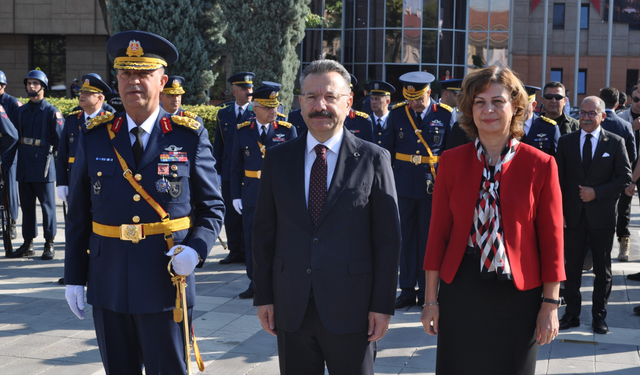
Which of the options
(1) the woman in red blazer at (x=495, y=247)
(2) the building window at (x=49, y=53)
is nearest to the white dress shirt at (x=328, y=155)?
(1) the woman in red blazer at (x=495, y=247)

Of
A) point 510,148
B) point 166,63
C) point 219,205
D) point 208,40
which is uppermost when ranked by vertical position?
point 208,40

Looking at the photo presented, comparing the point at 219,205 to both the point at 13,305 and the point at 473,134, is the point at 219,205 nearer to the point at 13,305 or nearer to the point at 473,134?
the point at 473,134

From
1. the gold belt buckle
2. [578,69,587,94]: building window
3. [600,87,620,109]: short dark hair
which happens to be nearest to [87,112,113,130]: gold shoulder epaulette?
the gold belt buckle

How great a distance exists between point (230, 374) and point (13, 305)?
2941 millimetres

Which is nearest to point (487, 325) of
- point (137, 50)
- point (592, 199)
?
point (137, 50)

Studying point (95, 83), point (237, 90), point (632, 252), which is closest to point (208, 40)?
point (237, 90)

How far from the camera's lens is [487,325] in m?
3.15

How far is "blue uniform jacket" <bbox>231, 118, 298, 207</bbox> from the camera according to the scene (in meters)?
7.20

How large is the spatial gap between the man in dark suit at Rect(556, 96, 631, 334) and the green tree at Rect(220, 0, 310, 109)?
15624 millimetres

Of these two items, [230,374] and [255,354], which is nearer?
[230,374]

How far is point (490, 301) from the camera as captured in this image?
3145 millimetres

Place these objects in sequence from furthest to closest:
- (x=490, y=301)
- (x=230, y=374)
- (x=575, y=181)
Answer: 1. (x=575, y=181)
2. (x=230, y=374)
3. (x=490, y=301)

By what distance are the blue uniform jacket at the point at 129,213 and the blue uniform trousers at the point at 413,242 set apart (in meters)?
3.56

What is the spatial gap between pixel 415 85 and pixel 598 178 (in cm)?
202
